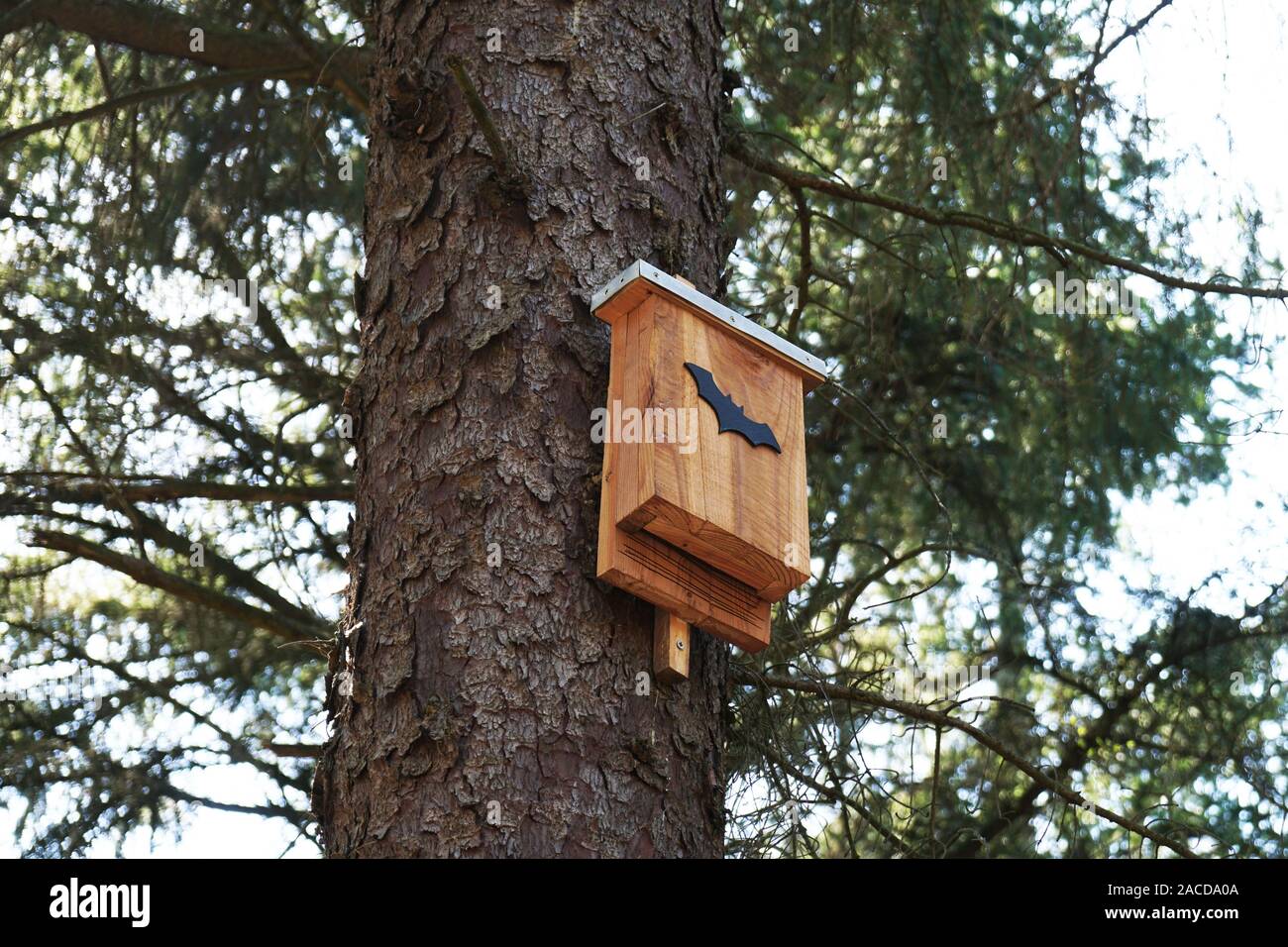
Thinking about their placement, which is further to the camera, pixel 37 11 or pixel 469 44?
pixel 37 11

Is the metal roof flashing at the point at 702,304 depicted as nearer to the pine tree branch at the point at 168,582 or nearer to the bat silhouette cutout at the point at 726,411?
the bat silhouette cutout at the point at 726,411

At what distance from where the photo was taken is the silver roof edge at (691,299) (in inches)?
78.6

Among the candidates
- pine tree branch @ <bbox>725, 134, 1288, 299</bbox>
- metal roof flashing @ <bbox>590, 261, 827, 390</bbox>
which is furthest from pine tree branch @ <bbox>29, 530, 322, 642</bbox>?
metal roof flashing @ <bbox>590, 261, 827, 390</bbox>

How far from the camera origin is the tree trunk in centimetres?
181

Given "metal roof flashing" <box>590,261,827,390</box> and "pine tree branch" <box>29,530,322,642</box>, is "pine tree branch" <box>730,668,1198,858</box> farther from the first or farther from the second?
"pine tree branch" <box>29,530,322,642</box>

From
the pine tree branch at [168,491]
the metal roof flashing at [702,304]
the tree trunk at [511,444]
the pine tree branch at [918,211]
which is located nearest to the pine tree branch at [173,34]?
the pine tree branch at [168,491]

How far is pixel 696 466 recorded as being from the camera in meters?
1.95

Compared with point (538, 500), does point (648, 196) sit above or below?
above

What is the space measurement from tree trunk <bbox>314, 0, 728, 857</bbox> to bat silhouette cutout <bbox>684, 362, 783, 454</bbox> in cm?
14

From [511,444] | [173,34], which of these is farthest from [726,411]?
[173,34]
